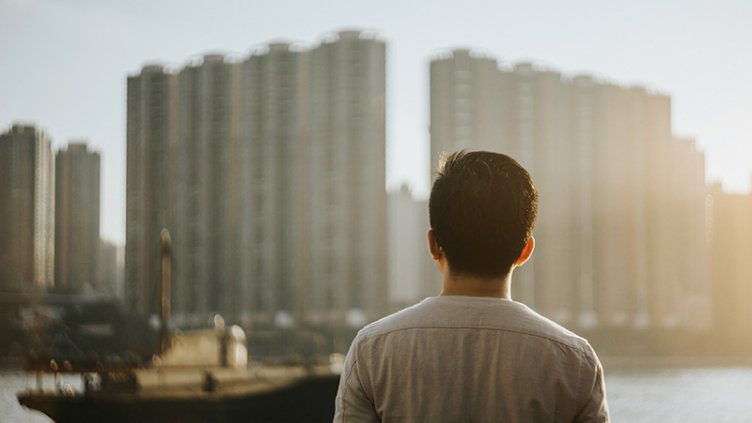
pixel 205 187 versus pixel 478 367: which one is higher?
pixel 205 187

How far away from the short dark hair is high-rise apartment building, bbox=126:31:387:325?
174 ft

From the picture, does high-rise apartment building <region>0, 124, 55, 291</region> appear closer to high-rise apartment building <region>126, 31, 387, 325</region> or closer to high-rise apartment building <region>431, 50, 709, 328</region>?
high-rise apartment building <region>126, 31, 387, 325</region>

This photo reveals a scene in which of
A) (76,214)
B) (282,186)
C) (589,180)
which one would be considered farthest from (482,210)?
(589,180)

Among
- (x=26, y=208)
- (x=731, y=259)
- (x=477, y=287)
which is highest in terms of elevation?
(x=26, y=208)

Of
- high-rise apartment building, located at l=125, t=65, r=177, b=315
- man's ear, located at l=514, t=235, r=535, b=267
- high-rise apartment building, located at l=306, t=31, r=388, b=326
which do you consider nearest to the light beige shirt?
man's ear, located at l=514, t=235, r=535, b=267

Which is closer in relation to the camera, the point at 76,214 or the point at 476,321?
the point at 476,321

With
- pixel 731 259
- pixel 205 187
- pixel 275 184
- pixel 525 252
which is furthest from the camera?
pixel 731 259

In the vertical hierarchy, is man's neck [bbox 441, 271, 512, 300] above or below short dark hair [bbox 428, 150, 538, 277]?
below

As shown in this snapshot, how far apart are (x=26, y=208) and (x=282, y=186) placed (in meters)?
31.6

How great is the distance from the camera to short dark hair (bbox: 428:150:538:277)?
139 cm

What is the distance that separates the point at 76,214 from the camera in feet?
96.6

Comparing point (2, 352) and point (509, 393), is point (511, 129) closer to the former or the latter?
point (2, 352)

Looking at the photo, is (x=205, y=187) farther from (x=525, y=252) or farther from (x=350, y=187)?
(x=525, y=252)

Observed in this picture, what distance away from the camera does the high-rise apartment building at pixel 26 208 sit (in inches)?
845
